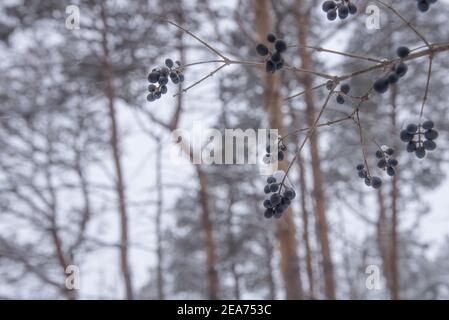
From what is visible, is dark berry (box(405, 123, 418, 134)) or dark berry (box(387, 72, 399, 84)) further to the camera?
dark berry (box(405, 123, 418, 134))

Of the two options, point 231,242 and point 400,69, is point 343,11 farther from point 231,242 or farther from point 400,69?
point 231,242

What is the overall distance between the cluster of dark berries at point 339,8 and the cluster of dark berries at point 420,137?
1.19 feet

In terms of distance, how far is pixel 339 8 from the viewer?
1.28 meters

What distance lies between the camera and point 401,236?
1073 cm

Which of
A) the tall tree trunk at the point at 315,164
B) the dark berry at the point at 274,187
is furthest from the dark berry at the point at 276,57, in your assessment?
the tall tree trunk at the point at 315,164

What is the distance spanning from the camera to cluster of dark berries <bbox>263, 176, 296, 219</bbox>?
4.01 feet

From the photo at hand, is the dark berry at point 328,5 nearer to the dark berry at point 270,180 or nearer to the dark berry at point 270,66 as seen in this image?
the dark berry at point 270,66

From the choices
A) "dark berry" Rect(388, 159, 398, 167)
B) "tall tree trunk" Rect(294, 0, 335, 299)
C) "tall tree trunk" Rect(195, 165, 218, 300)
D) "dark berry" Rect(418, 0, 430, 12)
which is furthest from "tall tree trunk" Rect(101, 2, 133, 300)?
"dark berry" Rect(418, 0, 430, 12)

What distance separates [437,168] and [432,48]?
23.2ft

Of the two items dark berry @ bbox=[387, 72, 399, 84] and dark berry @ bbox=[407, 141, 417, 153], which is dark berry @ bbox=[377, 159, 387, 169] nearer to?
dark berry @ bbox=[407, 141, 417, 153]

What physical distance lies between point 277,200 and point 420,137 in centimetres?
39

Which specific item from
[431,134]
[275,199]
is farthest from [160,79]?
[431,134]

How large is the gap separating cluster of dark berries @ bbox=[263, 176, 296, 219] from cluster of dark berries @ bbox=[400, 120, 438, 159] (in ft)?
1.05

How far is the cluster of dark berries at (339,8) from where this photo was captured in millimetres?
1265
